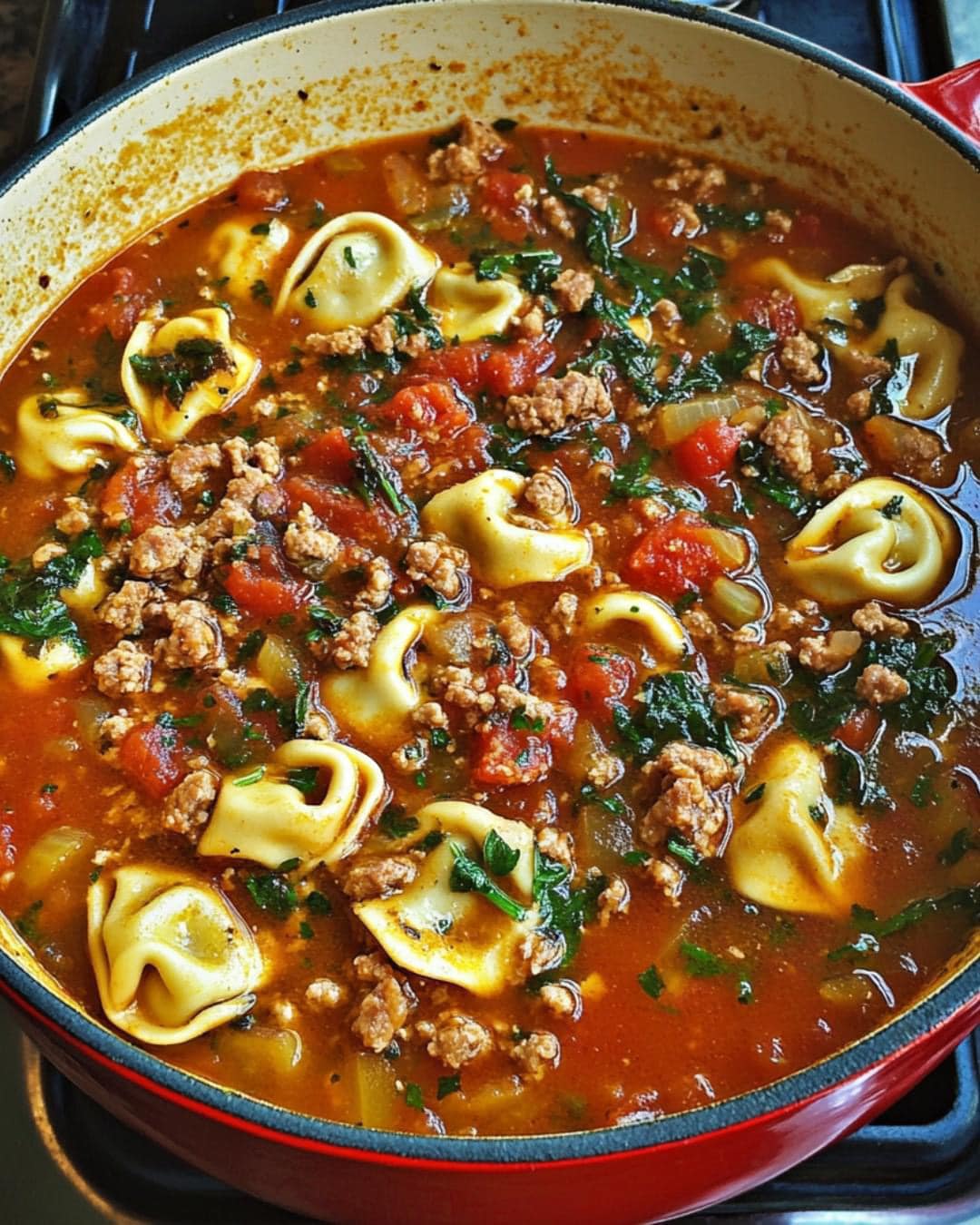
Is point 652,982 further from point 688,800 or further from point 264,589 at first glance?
point 264,589

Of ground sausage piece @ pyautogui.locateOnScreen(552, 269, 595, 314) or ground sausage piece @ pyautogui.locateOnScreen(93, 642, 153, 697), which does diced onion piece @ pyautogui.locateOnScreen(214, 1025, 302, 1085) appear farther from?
ground sausage piece @ pyautogui.locateOnScreen(552, 269, 595, 314)

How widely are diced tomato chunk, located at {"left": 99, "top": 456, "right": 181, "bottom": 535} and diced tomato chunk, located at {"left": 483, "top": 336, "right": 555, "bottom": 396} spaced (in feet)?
3.82

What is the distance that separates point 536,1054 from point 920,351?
9.21 feet

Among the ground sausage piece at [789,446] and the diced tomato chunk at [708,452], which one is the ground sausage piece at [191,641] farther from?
the ground sausage piece at [789,446]

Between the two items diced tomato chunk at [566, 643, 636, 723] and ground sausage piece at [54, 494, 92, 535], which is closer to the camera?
diced tomato chunk at [566, 643, 636, 723]

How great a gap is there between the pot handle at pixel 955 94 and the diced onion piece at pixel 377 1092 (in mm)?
3596

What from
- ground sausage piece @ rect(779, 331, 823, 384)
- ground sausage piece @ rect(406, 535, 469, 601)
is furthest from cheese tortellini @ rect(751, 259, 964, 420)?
ground sausage piece @ rect(406, 535, 469, 601)

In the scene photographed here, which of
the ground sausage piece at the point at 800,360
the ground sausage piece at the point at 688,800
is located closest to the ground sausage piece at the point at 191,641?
the ground sausage piece at the point at 688,800

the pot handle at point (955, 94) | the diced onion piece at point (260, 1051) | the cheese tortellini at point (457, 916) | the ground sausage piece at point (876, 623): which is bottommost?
the diced onion piece at point (260, 1051)

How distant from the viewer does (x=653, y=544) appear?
4270 mm

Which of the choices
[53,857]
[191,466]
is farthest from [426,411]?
[53,857]

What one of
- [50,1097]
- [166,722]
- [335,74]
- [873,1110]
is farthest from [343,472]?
[873,1110]

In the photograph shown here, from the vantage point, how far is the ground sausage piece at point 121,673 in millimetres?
4059

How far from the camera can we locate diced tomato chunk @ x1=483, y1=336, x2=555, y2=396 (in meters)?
4.68
